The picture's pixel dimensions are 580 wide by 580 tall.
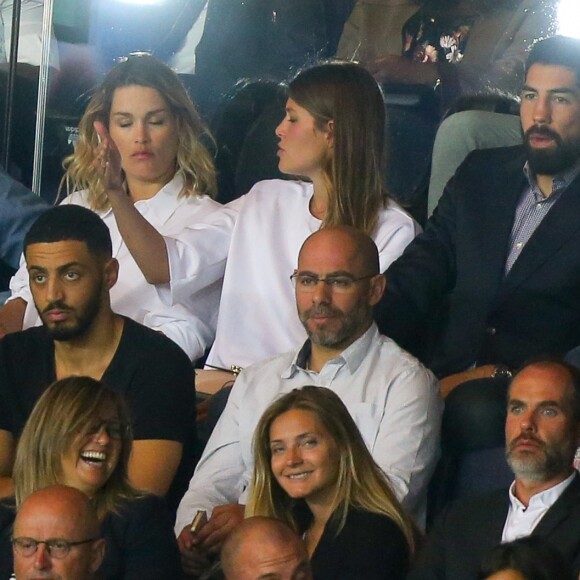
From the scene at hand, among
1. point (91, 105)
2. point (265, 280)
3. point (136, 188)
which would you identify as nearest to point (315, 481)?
point (265, 280)

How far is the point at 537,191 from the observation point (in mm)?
3396

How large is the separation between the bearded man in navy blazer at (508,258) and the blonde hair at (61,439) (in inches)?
32.5

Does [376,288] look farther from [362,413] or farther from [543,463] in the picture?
[543,463]

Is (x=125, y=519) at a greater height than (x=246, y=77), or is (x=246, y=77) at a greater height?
(x=246, y=77)

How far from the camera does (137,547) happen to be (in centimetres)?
262

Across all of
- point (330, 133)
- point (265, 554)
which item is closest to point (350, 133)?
point (330, 133)

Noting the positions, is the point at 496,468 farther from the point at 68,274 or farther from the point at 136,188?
the point at 136,188

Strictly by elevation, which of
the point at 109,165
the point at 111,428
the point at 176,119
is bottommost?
the point at 111,428

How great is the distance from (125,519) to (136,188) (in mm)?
1488

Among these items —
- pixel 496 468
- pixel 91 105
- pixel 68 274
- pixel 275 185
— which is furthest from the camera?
pixel 91 105

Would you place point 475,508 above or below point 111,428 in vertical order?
below

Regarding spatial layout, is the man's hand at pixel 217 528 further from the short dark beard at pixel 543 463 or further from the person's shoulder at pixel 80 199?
the person's shoulder at pixel 80 199

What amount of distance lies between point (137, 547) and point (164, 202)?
1476 millimetres

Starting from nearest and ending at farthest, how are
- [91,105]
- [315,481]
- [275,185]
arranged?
1. [315,481]
2. [275,185]
3. [91,105]
